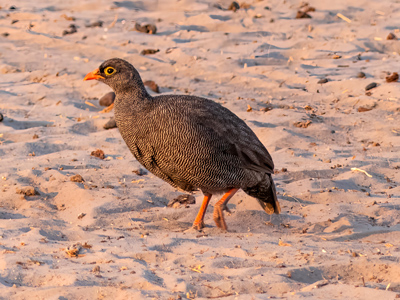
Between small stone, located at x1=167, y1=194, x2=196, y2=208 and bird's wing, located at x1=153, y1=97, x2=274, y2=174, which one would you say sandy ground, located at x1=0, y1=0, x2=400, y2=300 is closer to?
small stone, located at x1=167, y1=194, x2=196, y2=208

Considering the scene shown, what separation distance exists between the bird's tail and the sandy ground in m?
0.17

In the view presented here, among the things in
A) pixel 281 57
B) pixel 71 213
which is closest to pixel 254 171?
pixel 71 213

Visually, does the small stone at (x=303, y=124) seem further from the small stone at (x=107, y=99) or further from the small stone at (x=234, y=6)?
the small stone at (x=234, y=6)

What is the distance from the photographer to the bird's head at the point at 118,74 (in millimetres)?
5612

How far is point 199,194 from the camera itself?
267 inches

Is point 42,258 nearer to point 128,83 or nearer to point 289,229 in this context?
point 128,83

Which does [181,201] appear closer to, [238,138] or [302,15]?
[238,138]

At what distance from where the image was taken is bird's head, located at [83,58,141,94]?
5612 millimetres

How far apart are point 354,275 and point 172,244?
1560 millimetres

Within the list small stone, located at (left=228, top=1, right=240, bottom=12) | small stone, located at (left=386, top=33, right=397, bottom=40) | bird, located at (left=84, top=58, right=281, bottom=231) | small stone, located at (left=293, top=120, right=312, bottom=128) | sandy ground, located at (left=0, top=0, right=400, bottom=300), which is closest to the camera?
sandy ground, located at (left=0, top=0, right=400, bottom=300)

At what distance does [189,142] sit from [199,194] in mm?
1696

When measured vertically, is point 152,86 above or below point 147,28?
below

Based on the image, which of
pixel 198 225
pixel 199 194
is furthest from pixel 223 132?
pixel 199 194

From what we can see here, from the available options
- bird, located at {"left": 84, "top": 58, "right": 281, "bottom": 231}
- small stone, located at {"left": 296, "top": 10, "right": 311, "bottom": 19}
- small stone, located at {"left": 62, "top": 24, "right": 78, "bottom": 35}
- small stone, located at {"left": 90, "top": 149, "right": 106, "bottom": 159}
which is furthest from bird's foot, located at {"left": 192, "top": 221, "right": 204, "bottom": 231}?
small stone, located at {"left": 296, "top": 10, "right": 311, "bottom": 19}
